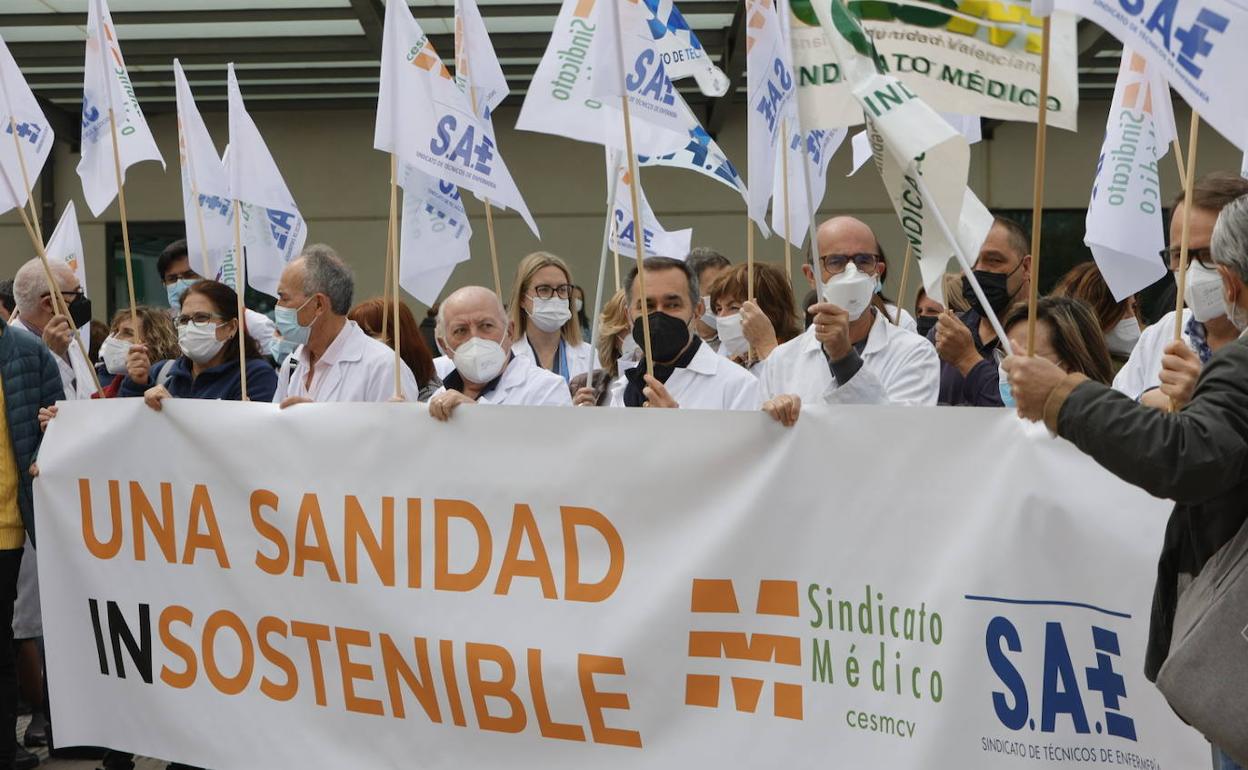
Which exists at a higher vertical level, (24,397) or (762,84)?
(762,84)

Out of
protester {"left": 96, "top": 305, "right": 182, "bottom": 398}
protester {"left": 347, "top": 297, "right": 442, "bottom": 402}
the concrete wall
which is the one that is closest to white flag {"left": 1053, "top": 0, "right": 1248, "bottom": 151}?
protester {"left": 347, "top": 297, "right": 442, "bottom": 402}

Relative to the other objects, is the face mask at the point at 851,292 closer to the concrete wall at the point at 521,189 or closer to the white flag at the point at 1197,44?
the white flag at the point at 1197,44

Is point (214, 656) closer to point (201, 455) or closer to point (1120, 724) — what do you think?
point (201, 455)

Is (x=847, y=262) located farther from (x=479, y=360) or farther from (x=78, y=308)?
(x=78, y=308)

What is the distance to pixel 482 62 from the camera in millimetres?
5734

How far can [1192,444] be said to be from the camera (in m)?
2.32

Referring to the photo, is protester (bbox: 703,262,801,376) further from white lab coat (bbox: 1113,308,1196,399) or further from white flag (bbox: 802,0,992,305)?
white flag (bbox: 802,0,992,305)

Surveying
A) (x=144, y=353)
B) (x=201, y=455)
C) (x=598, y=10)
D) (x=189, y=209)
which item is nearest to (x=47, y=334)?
(x=144, y=353)

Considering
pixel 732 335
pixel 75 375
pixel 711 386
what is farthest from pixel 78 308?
pixel 711 386

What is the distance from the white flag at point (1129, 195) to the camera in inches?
172

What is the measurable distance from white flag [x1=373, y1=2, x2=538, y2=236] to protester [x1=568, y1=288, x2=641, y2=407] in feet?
2.06

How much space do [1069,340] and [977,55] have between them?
46.1 inches

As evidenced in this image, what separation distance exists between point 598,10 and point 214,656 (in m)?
2.13

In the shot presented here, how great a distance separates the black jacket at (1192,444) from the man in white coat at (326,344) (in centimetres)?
307
